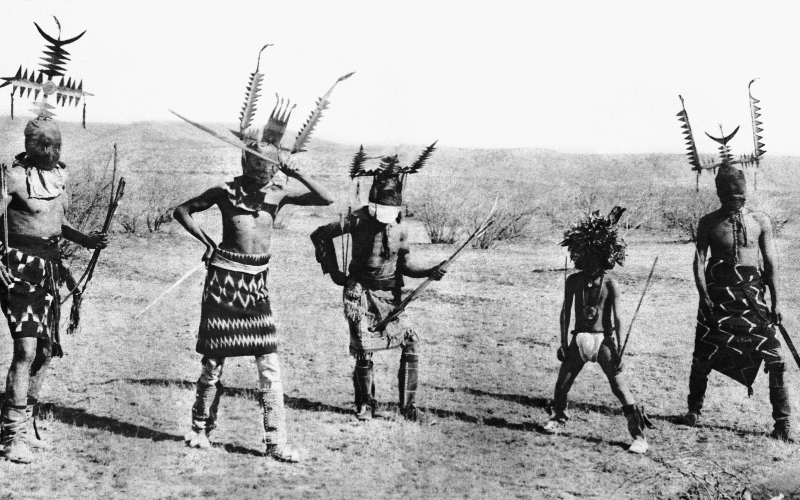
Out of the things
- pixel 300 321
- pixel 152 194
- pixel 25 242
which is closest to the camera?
pixel 25 242

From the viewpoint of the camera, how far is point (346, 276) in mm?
6832

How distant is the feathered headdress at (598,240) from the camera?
20.6ft

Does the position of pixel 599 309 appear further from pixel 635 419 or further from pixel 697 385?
pixel 697 385

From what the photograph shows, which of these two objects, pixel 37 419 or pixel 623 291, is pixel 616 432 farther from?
Answer: pixel 623 291

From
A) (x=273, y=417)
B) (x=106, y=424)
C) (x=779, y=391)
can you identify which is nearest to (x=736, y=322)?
(x=779, y=391)

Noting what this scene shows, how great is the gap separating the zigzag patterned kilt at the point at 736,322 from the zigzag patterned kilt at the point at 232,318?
344cm

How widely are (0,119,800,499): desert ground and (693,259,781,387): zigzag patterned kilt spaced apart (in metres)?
0.58

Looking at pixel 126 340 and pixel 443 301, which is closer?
pixel 126 340

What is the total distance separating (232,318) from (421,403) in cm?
223

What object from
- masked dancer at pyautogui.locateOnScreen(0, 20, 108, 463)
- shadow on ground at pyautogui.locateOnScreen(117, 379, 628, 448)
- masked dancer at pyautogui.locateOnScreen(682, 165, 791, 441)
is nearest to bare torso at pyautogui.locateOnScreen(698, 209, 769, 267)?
masked dancer at pyautogui.locateOnScreen(682, 165, 791, 441)

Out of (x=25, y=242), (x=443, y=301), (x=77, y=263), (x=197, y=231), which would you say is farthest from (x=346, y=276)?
(x=77, y=263)

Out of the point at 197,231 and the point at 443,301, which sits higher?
the point at 197,231

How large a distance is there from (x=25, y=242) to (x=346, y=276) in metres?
2.36

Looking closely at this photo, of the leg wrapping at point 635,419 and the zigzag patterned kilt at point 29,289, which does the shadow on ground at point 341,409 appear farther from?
the zigzag patterned kilt at point 29,289
